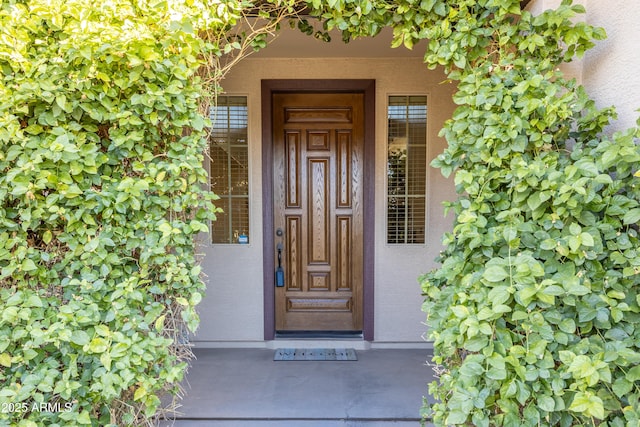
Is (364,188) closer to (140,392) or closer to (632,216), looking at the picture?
(632,216)

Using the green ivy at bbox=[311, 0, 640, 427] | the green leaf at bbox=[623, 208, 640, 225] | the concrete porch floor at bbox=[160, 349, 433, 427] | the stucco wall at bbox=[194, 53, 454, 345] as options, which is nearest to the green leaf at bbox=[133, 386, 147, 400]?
the concrete porch floor at bbox=[160, 349, 433, 427]

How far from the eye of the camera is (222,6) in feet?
4.93

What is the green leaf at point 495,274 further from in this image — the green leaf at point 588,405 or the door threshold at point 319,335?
the door threshold at point 319,335

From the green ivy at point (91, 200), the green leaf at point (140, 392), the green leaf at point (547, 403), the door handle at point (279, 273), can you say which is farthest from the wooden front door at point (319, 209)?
the green leaf at point (547, 403)

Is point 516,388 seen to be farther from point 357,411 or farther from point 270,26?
point 270,26

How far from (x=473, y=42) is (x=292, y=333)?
273 cm

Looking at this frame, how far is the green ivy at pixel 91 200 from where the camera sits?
1.35 metres

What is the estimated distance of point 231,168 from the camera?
326cm

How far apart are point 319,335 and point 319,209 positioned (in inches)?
44.2

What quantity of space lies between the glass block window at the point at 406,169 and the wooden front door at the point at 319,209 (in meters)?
0.27

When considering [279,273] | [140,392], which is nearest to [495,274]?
[140,392]

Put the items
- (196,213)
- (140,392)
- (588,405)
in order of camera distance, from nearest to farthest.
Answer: (588,405)
(140,392)
(196,213)

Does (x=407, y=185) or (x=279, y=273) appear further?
(x=279, y=273)

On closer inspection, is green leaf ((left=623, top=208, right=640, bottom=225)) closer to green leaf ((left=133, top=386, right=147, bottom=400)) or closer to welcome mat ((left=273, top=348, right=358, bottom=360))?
green leaf ((left=133, top=386, right=147, bottom=400))
